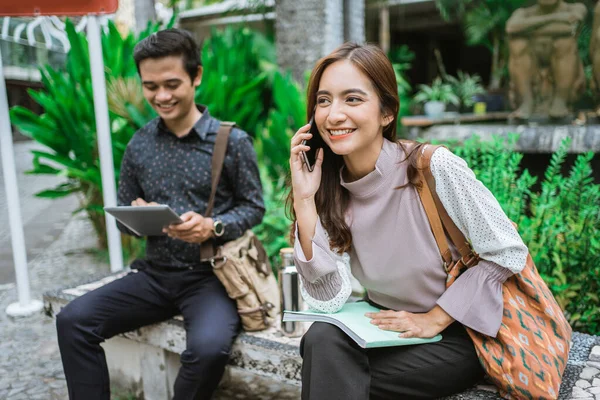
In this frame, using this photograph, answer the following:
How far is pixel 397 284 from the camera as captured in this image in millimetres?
1653

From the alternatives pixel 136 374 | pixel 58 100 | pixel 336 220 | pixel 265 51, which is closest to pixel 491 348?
pixel 336 220

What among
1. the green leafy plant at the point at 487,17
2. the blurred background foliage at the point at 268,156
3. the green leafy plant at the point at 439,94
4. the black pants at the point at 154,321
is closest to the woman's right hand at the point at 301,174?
the black pants at the point at 154,321

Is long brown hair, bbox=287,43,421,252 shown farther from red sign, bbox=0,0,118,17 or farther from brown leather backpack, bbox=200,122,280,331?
red sign, bbox=0,0,118,17

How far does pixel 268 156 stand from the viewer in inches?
173

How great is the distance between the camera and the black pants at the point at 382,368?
149 centimetres

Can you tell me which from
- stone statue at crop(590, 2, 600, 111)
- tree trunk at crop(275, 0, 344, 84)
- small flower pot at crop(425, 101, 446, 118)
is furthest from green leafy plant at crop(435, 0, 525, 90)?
tree trunk at crop(275, 0, 344, 84)

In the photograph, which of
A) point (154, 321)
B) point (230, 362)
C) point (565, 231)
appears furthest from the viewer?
point (565, 231)

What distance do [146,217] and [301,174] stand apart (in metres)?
0.69

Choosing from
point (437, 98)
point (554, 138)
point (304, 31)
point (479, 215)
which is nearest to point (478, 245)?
point (479, 215)

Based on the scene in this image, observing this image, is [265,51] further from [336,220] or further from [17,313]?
[336,220]

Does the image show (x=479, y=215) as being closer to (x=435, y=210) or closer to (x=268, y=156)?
(x=435, y=210)

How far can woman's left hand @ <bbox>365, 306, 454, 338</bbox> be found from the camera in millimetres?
1575

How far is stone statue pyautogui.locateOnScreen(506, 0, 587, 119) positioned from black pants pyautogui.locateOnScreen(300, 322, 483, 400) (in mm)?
4055

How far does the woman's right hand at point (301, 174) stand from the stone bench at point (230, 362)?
2.23 ft
